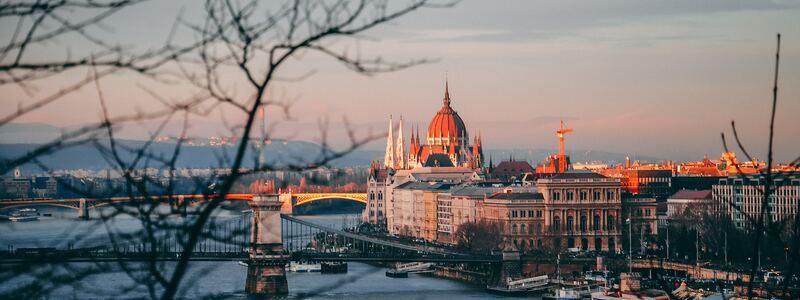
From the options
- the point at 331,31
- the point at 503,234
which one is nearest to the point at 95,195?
the point at 331,31

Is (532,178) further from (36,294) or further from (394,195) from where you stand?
(36,294)

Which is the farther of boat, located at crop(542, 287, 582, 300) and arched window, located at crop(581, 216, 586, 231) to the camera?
arched window, located at crop(581, 216, 586, 231)

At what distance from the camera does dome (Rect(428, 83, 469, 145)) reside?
102625mm

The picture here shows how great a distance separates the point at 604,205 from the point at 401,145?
45.0m

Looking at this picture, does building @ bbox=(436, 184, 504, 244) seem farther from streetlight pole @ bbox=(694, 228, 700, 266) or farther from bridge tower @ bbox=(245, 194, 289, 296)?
bridge tower @ bbox=(245, 194, 289, 296)

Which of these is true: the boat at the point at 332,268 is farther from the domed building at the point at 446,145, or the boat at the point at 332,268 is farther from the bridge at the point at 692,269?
the domed building at the point at 446,145

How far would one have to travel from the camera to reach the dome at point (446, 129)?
10262 centimetres

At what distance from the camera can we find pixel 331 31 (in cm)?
516

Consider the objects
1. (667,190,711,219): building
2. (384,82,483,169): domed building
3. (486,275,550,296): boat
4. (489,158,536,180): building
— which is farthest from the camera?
(384,82,483,169): domed building

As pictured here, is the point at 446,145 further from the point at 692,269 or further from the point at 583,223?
the point at 692,269

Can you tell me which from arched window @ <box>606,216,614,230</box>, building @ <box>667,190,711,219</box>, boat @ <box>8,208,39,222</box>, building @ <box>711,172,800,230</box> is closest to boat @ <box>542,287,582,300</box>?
boat @ <box>8,208,39,222</box>

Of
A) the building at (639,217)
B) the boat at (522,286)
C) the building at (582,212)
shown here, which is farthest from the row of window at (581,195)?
the boat at (522,286)

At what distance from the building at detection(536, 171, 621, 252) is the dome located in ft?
134

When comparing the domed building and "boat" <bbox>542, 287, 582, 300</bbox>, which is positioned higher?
the domed building
